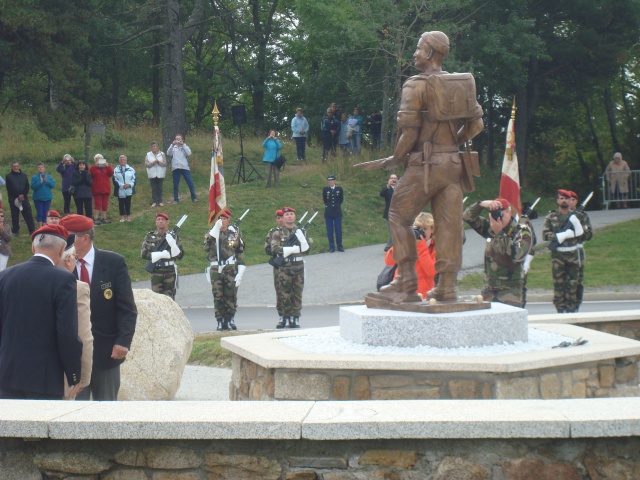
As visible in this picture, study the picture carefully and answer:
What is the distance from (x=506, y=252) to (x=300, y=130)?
22947mm

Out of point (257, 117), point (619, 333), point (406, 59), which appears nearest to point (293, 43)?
point (257, 117)

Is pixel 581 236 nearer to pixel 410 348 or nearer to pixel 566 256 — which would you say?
pixel 566 256

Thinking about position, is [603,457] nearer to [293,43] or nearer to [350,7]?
[350,7]

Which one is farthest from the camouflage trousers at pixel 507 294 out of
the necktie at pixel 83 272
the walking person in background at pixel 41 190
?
the walking person in background at pixel 41 190

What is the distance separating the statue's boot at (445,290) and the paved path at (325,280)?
10871 mm

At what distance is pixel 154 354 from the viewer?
9.77 m

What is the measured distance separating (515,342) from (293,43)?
132ft

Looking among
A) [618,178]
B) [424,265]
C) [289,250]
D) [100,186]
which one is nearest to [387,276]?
[424,265]

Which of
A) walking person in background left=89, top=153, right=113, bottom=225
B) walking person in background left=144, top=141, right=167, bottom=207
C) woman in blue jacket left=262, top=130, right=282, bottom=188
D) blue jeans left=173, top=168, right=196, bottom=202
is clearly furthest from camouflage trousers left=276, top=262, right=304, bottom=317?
woman in blue jacket left=262, top=130, right=282, bottom=188

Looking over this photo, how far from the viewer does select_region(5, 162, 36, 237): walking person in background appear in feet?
80.3

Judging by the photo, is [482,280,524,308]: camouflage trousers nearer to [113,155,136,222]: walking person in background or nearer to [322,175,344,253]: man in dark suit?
[322,175,344,253]: man in dark suit

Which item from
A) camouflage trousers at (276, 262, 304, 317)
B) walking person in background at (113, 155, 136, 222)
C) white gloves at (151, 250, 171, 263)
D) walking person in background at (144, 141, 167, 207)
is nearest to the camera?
white gloves at (151, 250, 171, 263)

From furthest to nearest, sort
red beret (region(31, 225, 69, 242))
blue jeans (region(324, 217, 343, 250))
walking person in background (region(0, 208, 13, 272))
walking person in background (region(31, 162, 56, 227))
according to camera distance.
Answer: blue jeans (region(324, 217, 343, 250)), walking person in background (region(31, 162, 56, 227)), walking person in background (region(0, 208, 13, 272)), red beret (region(31, 225, 69, 242))

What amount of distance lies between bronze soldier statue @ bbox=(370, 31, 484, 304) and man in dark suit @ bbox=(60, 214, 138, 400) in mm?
2735
